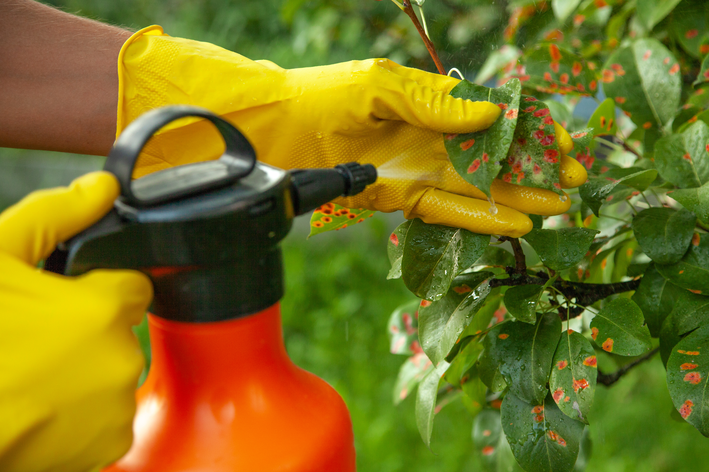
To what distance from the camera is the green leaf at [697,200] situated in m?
0.65

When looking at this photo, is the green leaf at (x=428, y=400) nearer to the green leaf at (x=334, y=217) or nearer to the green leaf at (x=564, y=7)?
the green leaf at (x=334, y=217)

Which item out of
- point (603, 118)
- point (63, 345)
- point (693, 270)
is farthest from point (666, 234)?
point (63, 345)

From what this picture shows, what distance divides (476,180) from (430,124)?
102mm

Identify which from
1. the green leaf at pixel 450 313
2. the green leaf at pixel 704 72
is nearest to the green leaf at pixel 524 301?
the green leaf at pixel 450 313

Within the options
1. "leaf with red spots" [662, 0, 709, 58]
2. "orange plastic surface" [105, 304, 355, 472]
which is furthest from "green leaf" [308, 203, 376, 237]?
"leaf with red spots" [662, 0, 709, 58]

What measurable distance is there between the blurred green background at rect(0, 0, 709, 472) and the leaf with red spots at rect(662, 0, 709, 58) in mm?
409

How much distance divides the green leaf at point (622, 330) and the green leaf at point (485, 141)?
0.87ft

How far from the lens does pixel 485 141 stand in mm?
606

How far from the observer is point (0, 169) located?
11.6 ft

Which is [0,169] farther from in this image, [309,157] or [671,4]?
[671,4]

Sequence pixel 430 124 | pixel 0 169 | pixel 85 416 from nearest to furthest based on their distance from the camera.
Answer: pixel 85 416 → pixel 430 124 → pixel 0 169

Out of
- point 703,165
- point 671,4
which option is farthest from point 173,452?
point 671,4

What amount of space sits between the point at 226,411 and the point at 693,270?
580 mm

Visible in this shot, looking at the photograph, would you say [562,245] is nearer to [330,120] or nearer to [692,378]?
[692,378]
